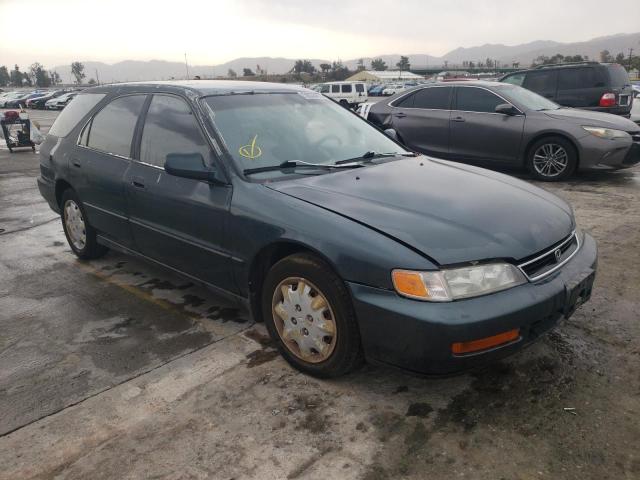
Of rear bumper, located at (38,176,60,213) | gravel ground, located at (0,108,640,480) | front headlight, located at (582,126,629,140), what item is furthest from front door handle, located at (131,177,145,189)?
front headlight, located at (582,126,629,140)

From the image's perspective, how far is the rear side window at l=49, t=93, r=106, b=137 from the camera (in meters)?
4.51

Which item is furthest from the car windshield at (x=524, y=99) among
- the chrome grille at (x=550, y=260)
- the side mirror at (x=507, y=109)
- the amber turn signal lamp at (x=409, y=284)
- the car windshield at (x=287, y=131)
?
the amber turn signal lamp at (x=409, y=284)

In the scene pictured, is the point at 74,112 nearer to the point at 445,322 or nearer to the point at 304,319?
the point at 304,319

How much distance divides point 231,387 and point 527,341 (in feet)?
4.96

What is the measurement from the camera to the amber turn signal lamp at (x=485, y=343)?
224cm

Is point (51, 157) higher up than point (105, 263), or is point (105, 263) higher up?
point (51, 157)

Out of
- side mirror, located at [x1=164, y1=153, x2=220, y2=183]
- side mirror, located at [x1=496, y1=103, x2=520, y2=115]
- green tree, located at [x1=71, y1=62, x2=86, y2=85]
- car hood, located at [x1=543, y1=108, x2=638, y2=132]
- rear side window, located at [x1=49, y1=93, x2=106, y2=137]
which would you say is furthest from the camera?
green tree, located at [x1=71, y1=62, x2=86, y2=85]

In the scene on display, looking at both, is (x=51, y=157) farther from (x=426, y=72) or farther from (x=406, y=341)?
(x=426, y=72)

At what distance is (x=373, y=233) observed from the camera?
7.95 ft

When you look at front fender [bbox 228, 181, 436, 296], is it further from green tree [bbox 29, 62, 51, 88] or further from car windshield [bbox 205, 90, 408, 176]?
green tree [bbox 29, 62, 51, 88]

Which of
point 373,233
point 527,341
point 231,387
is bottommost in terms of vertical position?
point 231,387

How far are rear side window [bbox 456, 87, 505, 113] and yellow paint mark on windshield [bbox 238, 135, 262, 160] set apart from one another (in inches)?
218

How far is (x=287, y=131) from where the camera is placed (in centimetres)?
340

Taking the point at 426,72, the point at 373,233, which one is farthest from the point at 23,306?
the point at 426,72
